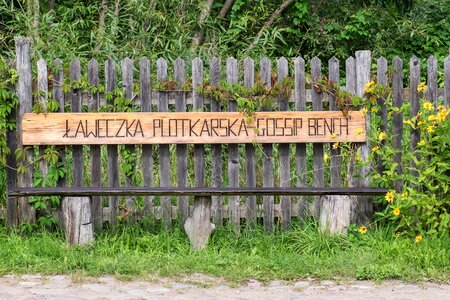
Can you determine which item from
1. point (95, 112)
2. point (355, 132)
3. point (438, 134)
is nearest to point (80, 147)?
point (95, 112)

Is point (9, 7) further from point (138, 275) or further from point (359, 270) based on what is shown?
point (359, 270)

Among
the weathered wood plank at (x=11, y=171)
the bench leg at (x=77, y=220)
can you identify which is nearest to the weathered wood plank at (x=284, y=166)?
the bench leg at (x=77, y=220)

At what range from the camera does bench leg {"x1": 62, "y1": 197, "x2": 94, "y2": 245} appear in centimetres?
645

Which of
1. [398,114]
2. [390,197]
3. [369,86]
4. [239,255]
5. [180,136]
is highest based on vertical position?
[369,86]

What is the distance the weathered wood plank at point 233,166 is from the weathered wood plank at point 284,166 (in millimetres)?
409

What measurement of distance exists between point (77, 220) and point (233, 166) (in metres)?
1.50

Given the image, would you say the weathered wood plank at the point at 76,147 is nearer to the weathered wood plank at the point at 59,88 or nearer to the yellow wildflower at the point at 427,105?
the weathered wood plank at the point at 59,88

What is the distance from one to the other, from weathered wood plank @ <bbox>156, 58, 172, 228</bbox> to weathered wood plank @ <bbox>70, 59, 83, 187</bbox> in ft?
2.43

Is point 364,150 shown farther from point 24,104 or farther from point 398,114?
point 24,104

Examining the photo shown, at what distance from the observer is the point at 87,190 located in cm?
639

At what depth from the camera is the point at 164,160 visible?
22.6 feet

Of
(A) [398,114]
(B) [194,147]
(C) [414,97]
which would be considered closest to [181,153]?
(B) [194,147]

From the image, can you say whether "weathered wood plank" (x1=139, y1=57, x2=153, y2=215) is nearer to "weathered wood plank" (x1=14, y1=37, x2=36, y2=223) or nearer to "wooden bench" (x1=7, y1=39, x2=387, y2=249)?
"wooden bench" (x1=7, y1=39, x2=387, y2=249)

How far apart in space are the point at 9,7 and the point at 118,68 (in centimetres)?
240
